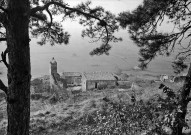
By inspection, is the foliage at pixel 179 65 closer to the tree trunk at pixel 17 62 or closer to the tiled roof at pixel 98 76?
the tree trunk at pixel 17 62

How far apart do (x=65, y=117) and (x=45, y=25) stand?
18.3ft

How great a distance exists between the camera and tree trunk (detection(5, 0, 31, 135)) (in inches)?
109

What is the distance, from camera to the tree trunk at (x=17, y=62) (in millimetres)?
2779

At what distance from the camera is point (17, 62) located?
281 cm

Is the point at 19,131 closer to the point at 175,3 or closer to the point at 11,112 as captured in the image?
the point at 11,112

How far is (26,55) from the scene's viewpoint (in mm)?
2883

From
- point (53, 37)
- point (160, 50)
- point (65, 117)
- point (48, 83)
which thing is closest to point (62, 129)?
point (65, 117)

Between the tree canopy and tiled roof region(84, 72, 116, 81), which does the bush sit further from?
tiled roof region(84, 72, 116, 81)

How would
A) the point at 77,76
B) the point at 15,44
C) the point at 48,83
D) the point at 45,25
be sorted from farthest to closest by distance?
the point at 77,76 < the point at 48,83 < the point at 45,25 < the point at 15,44

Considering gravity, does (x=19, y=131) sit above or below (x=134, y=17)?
below

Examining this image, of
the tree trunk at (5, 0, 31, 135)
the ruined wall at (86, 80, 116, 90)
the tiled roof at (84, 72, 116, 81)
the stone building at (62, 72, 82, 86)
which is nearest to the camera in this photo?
the tree trunk at (5, 0, 31, 135)

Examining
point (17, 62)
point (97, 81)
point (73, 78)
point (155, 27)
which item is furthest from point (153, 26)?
point (73, 78)

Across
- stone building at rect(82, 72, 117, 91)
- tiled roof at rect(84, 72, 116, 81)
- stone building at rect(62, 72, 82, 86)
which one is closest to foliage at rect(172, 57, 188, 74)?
stone building at rect(82, 72, 117, 91)

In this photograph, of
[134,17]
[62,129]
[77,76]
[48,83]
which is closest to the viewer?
[134,17]
